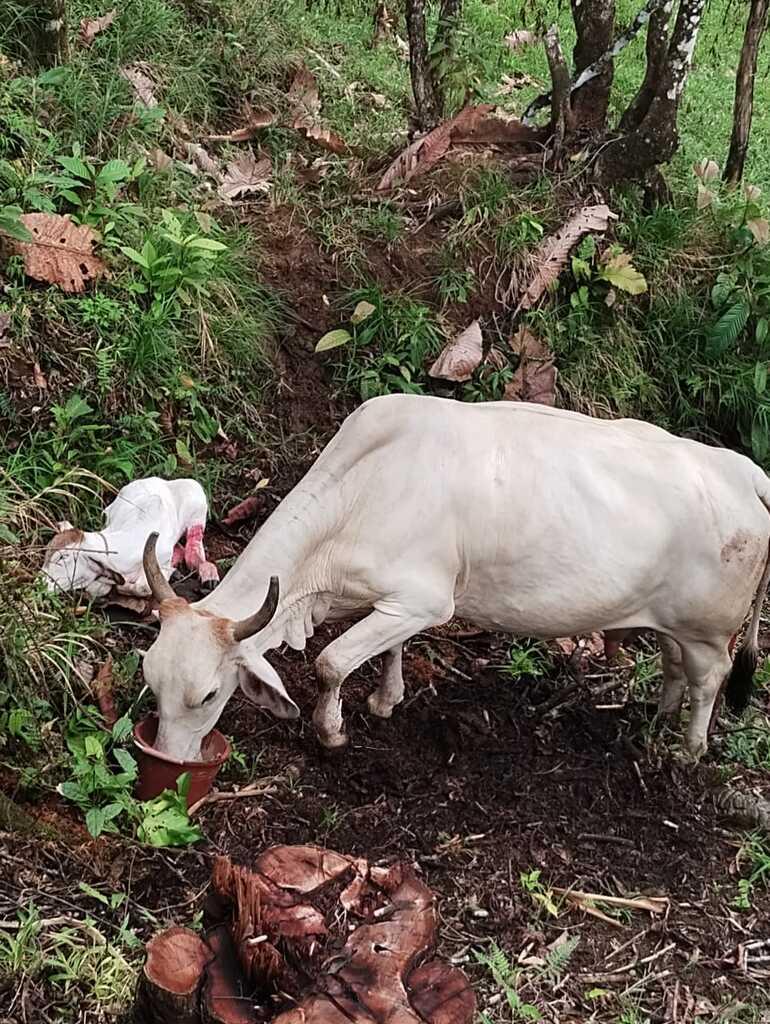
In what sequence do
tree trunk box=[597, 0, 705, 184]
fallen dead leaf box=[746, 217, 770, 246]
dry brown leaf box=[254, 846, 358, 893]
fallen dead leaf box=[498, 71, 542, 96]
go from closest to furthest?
dry brown leaf box=[254, 846, 358, 893], tree trunk box=[597, 0, 705, 184], fallen dead leaf box=[746, 217, 770, 246], fallen dead leaf box=[498, 71, 542, 96]

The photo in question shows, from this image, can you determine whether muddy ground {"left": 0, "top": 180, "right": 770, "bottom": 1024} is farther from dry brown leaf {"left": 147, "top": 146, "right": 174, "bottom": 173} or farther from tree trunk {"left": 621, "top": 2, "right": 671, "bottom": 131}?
tree trunk {"left": 621, "top": 2, "right": 671, "bottom": 131}

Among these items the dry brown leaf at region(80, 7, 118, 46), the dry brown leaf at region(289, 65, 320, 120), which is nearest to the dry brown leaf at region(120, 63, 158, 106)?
the dry brown leaf at region(80, 7, 118, 46)

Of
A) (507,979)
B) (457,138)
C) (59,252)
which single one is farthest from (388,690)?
(457,138)

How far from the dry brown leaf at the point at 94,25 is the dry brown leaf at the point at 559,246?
2.91m

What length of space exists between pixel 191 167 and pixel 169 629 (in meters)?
3.67

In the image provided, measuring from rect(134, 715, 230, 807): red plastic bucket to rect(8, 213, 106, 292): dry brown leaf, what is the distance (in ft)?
8.14

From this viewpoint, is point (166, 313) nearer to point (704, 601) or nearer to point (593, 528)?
point (593, 528)

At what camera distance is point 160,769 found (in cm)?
404

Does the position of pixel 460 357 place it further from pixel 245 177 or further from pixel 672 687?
pixel 672 687

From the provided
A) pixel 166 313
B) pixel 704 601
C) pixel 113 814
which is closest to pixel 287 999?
pixel 113 814

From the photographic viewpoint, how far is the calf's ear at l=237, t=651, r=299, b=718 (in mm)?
4191

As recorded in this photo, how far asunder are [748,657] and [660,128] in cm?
353

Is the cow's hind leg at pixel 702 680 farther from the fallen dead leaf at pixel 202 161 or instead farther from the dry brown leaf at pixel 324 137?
the dry brown leaf at pixel 324 137

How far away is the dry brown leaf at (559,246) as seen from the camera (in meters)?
6.77
